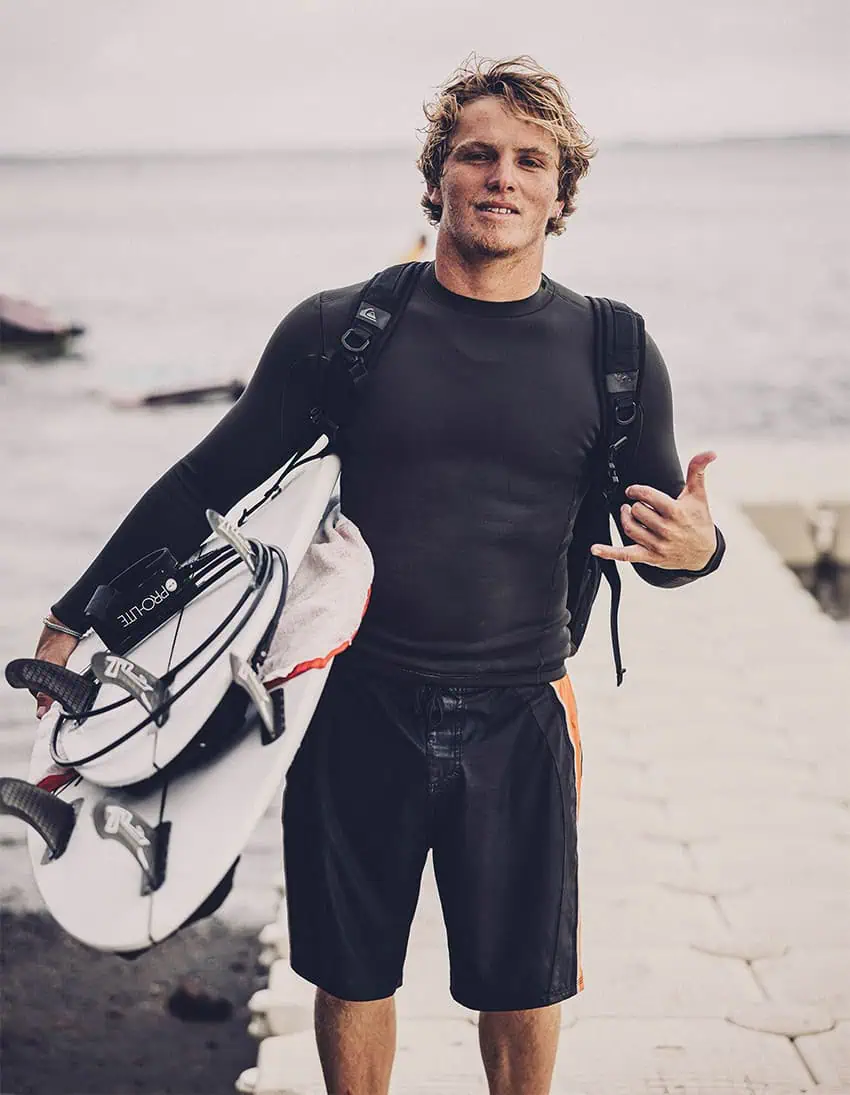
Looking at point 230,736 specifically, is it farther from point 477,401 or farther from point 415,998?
point 415,998

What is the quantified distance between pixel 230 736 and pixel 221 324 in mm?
34287

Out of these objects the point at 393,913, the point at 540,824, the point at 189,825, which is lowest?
the point at 393,913

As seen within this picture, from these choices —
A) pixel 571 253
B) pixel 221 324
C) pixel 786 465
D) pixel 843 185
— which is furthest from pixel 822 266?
pixel 843 185

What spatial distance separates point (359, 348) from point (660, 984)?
6.31ft

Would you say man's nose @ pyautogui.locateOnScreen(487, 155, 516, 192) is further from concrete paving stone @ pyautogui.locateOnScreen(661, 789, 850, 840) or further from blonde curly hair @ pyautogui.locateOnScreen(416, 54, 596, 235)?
concrete paving stone @ pyautogui.locateOnScreen(661, 789, 850, 840)

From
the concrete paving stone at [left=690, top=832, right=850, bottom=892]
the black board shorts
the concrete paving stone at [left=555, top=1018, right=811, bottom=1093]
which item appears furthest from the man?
the concrete paving stone at [left=690, top=832, right=850, bottom=892]

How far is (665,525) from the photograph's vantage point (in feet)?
6.93

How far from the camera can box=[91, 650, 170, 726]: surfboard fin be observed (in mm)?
1933

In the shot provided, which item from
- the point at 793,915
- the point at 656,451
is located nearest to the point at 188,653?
the point at 656,451

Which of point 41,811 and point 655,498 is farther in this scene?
point 655,498

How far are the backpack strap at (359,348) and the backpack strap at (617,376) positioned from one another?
344mm

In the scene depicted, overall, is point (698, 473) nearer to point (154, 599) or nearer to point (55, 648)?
point (154, 599)

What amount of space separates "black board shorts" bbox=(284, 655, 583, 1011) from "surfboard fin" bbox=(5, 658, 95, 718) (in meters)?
Result: 0.39

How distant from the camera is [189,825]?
1.90m
